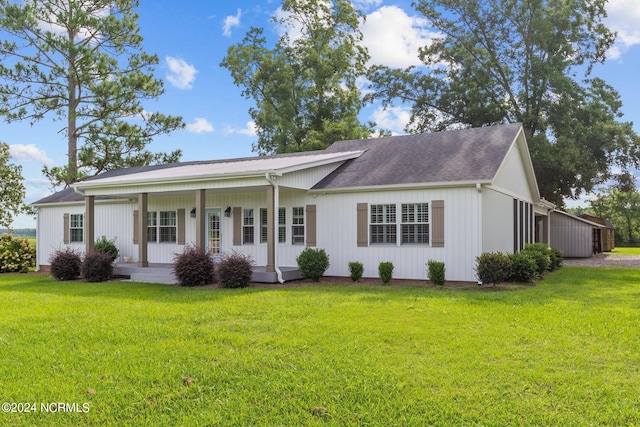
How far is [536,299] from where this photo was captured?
971 centimetres

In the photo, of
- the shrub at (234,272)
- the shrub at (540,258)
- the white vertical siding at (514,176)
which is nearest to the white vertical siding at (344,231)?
the white vertical siding at (514,176)

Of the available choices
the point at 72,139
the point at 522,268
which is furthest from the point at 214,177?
the point at 72,139

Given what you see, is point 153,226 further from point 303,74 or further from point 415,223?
point 303,74

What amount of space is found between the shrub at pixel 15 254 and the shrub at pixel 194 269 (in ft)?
32.8

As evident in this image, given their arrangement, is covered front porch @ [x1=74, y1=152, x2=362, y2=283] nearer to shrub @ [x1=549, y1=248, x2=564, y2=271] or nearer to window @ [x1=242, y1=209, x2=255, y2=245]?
window @ [x1=242, y1=209, x2=255, y2=245]

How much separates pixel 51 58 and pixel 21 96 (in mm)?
2582

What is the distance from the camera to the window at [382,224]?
1375 centimetres

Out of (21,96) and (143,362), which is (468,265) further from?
(21,96)

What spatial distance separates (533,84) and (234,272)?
22.6 m

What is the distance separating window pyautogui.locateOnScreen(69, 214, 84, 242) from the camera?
19.6 m

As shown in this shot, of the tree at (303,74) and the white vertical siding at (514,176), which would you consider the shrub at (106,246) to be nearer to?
the white vertical siding at (514,176)

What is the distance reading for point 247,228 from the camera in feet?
53.4

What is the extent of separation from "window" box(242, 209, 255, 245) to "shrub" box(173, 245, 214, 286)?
10.3ft

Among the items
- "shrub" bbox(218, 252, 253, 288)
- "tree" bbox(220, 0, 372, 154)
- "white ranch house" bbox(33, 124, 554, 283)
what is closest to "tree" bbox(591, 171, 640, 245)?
"tree" bbox(220, 0, 372, 154)
